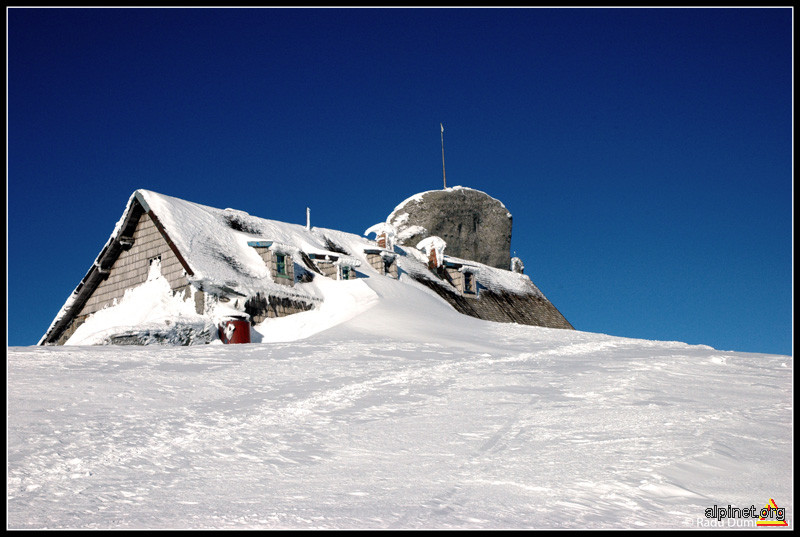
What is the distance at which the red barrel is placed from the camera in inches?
802

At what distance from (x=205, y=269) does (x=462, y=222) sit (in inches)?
1107

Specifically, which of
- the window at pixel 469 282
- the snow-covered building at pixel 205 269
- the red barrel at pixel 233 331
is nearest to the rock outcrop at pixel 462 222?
the window at pixel 469 282

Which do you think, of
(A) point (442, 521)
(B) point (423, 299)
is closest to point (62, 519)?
(A) point (442, 521)

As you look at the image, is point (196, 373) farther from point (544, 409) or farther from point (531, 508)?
point (531, 508)

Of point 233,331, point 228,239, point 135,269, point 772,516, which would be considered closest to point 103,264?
point 135,269

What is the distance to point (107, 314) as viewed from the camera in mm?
23344

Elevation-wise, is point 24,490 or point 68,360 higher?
point 68,360

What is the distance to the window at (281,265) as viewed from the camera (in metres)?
24.4

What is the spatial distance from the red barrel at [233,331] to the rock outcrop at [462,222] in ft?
85.7

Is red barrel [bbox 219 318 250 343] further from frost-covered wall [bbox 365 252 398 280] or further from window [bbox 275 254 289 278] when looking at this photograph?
frost-covered wall [bbox 365 252 398 280]

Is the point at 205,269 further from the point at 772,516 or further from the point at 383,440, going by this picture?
the point at 772,516

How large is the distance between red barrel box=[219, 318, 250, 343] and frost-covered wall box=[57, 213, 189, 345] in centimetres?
281

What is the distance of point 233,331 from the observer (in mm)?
20469

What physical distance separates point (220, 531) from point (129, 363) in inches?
296
